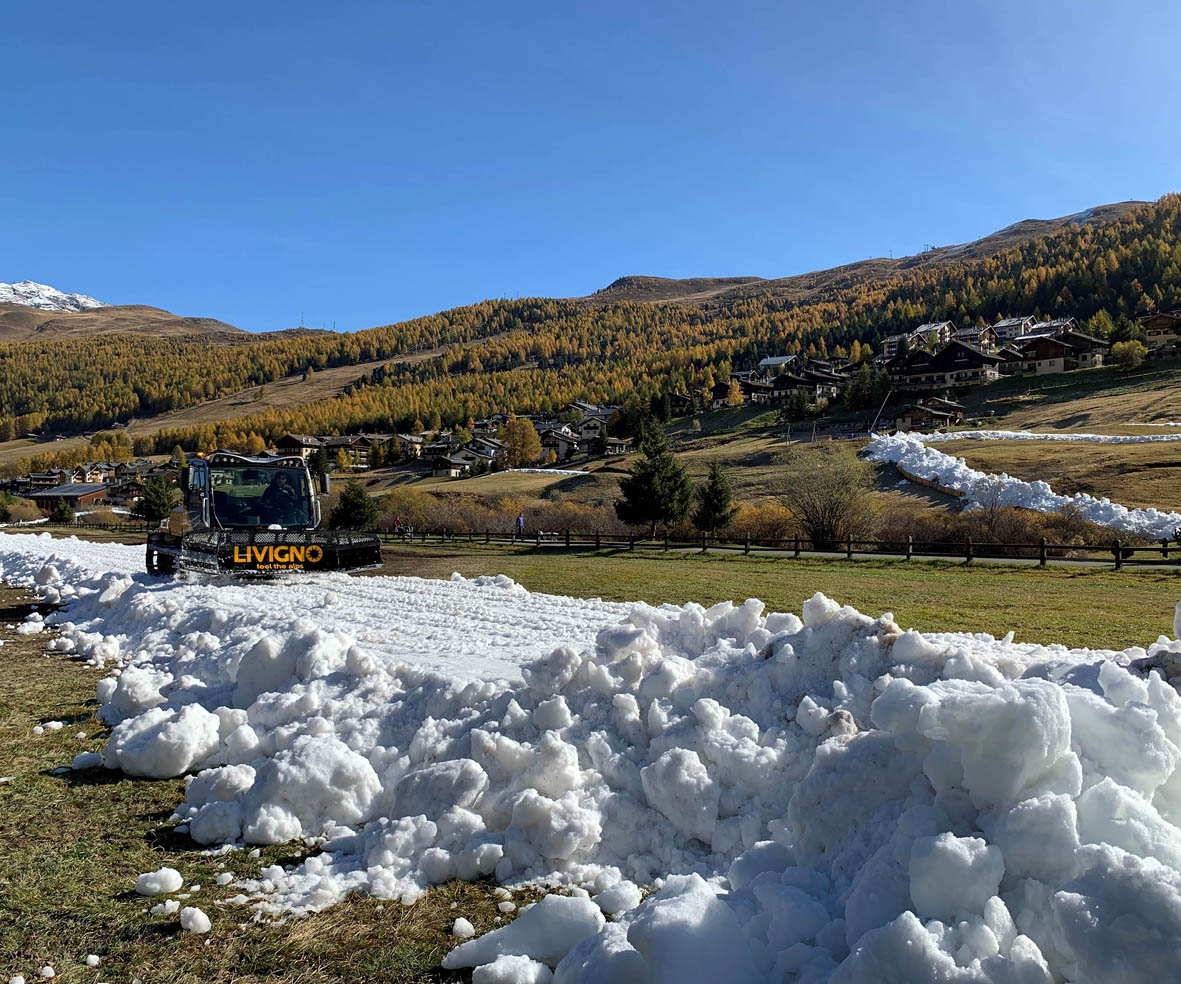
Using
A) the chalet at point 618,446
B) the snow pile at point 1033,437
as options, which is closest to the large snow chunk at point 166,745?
the snow pile at point 1033,437

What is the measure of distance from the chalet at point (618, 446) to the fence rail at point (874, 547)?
65.3m

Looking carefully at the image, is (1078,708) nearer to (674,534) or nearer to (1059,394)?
(674,534)

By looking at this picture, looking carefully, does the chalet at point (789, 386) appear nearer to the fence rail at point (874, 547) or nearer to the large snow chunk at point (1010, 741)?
the fence rail at point (874, 547)

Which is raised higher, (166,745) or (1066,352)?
(1066,352)

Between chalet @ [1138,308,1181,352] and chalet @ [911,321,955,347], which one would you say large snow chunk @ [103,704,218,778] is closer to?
chalet @ [1138,308,1181,352]

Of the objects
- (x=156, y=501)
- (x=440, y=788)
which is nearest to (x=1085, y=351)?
(x=156, y=501)

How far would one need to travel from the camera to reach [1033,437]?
64062mm

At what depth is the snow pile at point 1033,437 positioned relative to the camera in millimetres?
55500

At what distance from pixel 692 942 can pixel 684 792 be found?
1.60 metres

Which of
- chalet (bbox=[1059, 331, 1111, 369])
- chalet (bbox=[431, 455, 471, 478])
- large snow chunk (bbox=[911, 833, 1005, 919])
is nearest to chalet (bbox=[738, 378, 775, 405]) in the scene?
chalet (bbox=[1059, 331, 1111, 369])

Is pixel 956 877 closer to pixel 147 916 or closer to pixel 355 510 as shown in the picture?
pixel 147 916

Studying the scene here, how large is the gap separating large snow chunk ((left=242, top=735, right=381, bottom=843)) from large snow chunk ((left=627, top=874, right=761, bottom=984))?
2496 mm

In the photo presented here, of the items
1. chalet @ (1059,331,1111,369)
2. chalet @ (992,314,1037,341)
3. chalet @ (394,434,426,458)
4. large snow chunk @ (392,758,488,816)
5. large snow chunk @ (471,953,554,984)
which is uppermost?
chalet @ (992,314,1037,341)

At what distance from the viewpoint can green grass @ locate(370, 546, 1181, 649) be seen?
39.4ft
